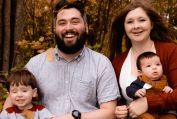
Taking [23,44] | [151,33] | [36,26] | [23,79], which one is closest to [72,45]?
[23,79]

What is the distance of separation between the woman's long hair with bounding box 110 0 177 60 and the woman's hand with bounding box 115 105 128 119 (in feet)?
3.15

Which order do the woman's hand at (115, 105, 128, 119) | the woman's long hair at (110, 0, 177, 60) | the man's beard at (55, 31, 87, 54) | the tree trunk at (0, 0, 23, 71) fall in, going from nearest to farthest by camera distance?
the woman's hand at (115, 105, 128, 119)
the man's beard at (55, 31, 87, 54)
the woman's long hair at (110, 0, 177, 60)
the tree trunk at (0, 0, 23, 71)

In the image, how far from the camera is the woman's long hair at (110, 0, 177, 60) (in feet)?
18.1

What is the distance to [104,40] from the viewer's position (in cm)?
881

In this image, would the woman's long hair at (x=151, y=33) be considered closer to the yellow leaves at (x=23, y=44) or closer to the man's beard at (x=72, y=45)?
the man's beard at (x=72, y=45)

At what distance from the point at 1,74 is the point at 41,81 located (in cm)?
182

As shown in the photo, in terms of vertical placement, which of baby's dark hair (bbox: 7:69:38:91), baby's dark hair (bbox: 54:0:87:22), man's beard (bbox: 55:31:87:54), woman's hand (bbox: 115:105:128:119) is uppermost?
baby's dark hair (bbox: 54:0:87:22)

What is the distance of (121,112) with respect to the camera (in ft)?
16.6

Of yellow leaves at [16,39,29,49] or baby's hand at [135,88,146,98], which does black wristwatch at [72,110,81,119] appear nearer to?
baby's hand at [135,88,146,98]

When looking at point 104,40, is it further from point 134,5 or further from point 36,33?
point 134,5

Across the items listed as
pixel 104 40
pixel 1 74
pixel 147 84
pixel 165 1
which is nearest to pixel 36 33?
pixel 104 40

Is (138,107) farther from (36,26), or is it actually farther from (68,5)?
(36,26)

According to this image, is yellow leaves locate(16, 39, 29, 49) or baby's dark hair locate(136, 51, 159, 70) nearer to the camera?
baby's dark hair locate(136, 51, 159, 70)

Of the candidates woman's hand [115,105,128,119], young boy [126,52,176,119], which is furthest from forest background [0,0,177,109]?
woman's hand [115,105,128,119]
